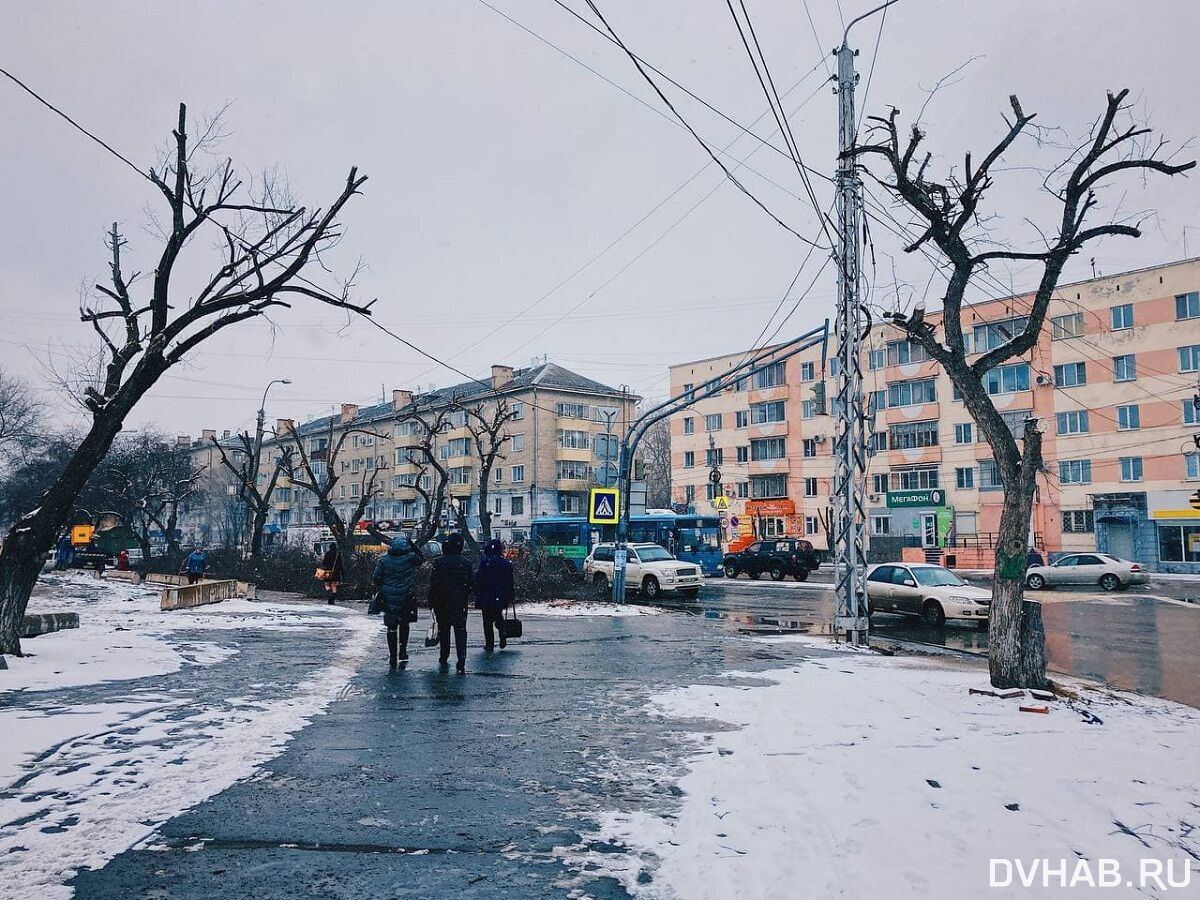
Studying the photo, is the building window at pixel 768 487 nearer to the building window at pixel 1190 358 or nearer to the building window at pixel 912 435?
the building window at pixel 912 435

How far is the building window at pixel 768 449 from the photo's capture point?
64.3 meters

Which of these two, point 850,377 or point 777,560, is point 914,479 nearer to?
point 777,560

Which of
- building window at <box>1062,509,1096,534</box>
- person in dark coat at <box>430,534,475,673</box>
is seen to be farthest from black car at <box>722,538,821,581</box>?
person in dark coat at <box>430,534,475,673</box>

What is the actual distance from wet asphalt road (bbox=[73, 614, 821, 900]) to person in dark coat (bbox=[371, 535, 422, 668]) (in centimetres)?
114

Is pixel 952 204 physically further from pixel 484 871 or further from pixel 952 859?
pixel 484 871

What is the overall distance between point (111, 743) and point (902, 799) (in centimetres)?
603

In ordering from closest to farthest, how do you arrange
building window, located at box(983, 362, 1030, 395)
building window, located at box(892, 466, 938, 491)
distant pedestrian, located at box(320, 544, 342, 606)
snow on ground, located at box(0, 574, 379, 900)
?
snow on ground, located at box(0, 574, 379, 900), distant pedestrian, located at box(320, 544, 342, 606), building window, located at box(983, 362, 1030, 395), building window, located at box(892, 466, 938, 491)

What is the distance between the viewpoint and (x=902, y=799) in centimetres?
566

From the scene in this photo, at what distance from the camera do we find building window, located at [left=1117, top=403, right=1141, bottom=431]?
46594 mm

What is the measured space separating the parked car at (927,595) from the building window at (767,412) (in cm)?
4375

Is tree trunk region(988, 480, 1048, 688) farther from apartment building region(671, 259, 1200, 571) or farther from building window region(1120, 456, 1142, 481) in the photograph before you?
building window region(1120, 456, 1142, 481)

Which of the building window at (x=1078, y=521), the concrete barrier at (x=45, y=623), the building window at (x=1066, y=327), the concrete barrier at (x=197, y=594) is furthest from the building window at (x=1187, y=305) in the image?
the concrete barrier at (x=45, y=623)

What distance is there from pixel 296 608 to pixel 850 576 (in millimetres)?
14650

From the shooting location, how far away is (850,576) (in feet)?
48.8
